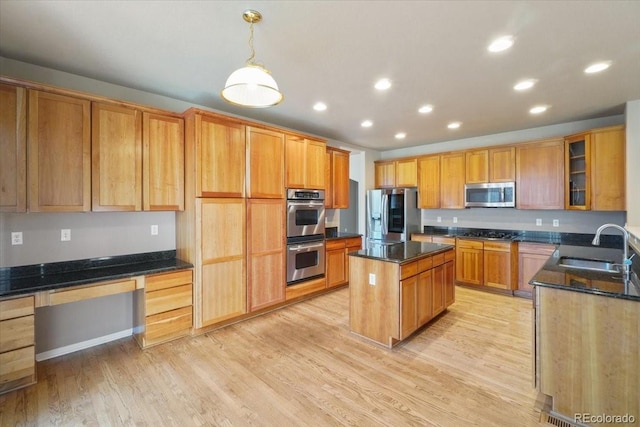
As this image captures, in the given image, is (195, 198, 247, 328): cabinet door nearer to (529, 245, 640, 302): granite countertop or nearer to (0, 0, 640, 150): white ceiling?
(0, 0, 640, 150): white ceiling

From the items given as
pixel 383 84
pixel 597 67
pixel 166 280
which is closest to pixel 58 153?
pixel 166 280

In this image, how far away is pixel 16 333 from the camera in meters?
2.24

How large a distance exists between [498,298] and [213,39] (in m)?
5.08

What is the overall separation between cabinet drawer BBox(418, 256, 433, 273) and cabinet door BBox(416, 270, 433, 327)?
46mm

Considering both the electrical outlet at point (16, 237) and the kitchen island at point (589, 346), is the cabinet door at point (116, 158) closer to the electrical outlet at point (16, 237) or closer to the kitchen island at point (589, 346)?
the electrical outlet at point (16, 237)

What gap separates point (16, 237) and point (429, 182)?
5930mm

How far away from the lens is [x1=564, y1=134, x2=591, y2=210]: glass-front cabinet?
13.5 feet

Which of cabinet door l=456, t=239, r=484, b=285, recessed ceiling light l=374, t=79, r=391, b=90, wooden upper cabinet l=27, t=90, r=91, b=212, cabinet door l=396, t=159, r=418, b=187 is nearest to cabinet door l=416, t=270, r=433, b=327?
cabinet door l=456, t=239, r=484, b=285

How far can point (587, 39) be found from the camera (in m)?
2.21

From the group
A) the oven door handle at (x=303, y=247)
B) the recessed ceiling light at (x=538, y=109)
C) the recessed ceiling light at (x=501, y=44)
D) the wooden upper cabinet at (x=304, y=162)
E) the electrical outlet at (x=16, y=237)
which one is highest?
the recessed ceiling light at (x=538, y=109)

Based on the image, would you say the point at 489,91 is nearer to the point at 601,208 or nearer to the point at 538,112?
the point at 538,112

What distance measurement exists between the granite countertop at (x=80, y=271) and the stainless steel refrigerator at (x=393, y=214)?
3.87 meters

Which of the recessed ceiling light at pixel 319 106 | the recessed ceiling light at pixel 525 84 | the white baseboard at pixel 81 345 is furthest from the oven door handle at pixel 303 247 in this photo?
the recessed ceiling light at pixel 525 84

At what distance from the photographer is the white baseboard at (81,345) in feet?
8.90
